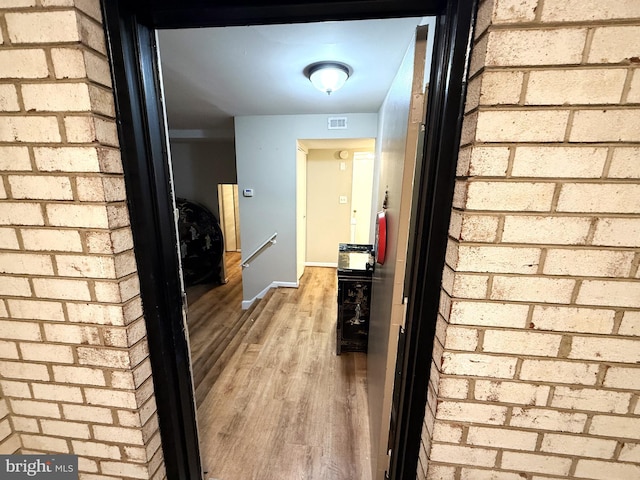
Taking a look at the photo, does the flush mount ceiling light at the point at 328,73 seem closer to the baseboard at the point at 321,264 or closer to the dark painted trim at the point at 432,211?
the dark painted trim at the point at 432,211

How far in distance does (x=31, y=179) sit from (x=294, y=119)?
3.03 m

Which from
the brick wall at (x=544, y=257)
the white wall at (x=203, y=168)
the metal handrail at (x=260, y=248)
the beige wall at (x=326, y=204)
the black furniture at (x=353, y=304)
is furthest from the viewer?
the white wall at (x=203, y=168)

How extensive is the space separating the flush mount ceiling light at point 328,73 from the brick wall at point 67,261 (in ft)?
4.83

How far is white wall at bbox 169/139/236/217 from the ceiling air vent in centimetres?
231

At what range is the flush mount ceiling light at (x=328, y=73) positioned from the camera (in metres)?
1.84

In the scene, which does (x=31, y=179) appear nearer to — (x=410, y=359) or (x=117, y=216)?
(x=117, y=216)

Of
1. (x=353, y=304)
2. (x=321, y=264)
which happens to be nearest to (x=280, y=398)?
(x=353, y=304)

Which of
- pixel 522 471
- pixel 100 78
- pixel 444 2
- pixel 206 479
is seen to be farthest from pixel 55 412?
pixel 444 2

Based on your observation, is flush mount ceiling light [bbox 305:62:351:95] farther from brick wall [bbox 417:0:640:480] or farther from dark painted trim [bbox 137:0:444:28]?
brick wall [bbox 417:0:640:480]

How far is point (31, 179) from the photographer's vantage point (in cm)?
73

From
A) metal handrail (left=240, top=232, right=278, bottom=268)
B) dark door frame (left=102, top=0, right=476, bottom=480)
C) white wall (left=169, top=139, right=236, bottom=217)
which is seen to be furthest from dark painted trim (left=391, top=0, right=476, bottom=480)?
white wall (left=169, top=139, right=236, bottom=217)

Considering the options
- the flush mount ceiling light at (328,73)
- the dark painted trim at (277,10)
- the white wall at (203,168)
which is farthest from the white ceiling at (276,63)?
the white wall at (203,168)

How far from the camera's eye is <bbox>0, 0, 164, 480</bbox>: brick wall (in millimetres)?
672

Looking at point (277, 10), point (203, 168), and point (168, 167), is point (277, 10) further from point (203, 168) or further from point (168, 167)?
point (203, 168)
